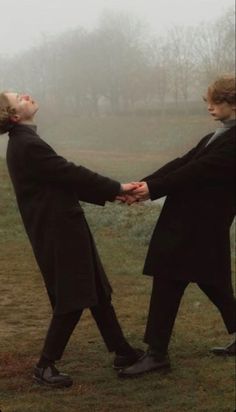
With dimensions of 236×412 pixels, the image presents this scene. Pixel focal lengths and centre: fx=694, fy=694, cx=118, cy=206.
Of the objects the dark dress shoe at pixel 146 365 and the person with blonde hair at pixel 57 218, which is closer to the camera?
the person with blonde hair at pixel 57 218

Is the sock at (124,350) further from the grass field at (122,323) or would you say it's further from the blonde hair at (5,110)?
the blonde hair at (5,110)

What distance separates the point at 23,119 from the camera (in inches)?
105

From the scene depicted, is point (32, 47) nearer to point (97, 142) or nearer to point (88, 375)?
point (97, 142)

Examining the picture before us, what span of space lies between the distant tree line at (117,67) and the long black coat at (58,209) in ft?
3.40

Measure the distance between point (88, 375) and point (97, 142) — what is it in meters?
1.48

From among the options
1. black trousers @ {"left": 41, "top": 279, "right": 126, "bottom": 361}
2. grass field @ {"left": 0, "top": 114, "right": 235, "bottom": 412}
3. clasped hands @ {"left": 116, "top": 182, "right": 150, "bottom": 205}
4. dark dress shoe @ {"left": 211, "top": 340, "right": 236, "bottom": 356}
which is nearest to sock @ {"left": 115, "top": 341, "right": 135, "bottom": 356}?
black trousers @ {"left": 41, "top": 279, "right": 126, "bottom": 361}

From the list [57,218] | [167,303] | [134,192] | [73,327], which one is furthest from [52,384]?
[134,192]

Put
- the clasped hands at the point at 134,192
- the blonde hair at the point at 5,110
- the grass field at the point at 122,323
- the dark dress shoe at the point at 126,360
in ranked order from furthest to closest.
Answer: the dark dress shoe at the point at 126,360, the grass field at the point at 122,323, the clasped hands at the point at 134,192, the blonde hair at the point at 5,110

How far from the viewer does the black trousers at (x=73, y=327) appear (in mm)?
2883

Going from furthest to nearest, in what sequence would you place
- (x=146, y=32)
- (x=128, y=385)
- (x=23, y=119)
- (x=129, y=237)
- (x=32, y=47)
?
(x=129, y=237) → (x=146, y=32) → (x=32, y=47) → (x=128, y=385) → (x=23, y=119)

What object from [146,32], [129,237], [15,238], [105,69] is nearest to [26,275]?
[15,238]

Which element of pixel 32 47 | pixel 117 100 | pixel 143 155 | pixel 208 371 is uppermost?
pixel 32 47

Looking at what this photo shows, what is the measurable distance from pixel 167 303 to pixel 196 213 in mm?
441

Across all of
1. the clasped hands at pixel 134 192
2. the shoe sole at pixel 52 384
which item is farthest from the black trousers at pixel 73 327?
the clasped hands at pixel 134 192
